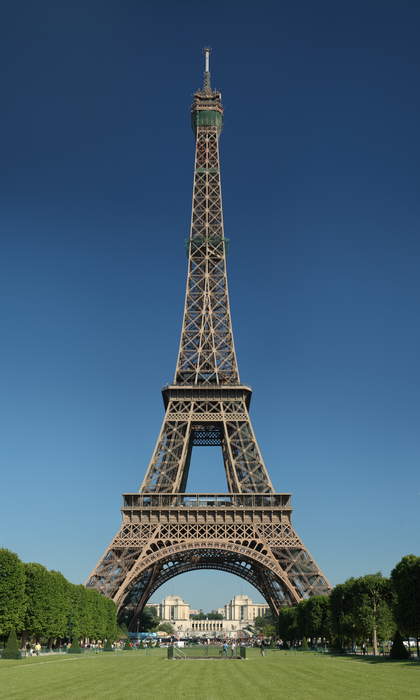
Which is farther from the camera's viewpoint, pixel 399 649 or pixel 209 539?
pixel 209 539

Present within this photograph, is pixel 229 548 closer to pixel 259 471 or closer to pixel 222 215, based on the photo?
pixel 259 471

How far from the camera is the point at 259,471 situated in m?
83.9

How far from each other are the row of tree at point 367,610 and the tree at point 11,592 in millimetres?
27958

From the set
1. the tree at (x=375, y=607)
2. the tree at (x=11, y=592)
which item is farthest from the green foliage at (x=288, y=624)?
the tree at (x=11, y=592)

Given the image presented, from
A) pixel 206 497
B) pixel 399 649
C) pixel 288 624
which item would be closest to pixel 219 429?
pixel 206 497

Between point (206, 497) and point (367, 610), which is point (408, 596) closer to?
Result: point (367, 610)

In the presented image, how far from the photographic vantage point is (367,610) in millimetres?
60094

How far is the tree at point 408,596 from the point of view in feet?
168

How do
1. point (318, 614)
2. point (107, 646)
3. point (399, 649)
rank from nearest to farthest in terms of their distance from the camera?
point (399, 649) < point (318, 614) < point (107, 646)

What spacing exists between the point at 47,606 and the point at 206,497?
2269cm

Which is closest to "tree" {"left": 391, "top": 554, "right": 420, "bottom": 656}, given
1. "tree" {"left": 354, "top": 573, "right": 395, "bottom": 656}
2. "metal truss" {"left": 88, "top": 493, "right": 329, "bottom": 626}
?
"tree" {"left": 354, "top": 573, "right": 395, "bottom": 656}

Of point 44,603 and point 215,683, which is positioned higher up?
point 44,603

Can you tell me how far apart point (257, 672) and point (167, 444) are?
48.5 m

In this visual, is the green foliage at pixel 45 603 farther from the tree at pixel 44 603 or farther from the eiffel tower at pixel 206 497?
the eiffel tower at pixel 206 497
